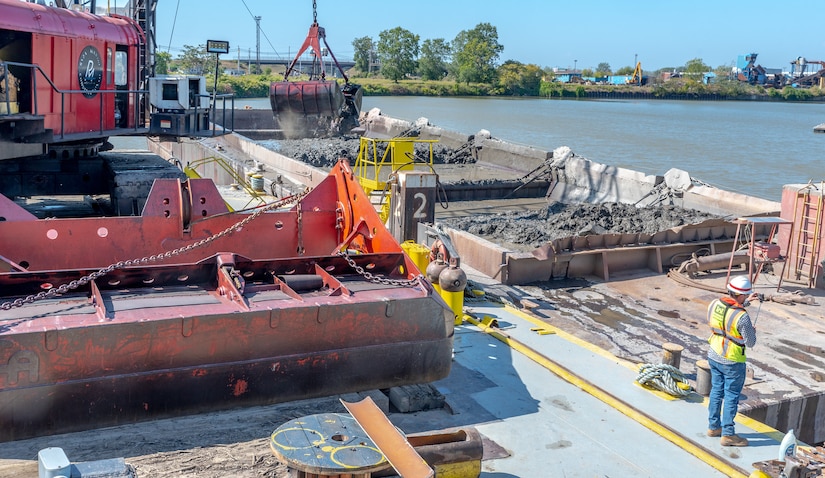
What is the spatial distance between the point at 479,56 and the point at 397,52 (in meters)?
11.7

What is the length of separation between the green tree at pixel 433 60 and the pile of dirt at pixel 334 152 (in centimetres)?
8756

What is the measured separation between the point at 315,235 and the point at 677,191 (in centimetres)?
1354

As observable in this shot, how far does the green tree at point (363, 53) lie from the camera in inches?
4938

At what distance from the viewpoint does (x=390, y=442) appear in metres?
5.25

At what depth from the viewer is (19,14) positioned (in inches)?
398

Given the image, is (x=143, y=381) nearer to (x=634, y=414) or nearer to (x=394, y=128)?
(x=634, y=414)

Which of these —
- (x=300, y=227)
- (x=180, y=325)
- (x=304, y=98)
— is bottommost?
(x=180, y=325)

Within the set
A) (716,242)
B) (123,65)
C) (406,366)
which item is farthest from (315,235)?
(716,242)

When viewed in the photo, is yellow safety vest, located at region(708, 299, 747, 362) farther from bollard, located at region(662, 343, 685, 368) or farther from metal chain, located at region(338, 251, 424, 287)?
metal chain, located at region(338, 251, 424, 287)

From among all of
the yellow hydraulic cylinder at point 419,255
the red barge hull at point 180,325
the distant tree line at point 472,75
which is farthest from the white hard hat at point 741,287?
the distant tree line at point 472,75

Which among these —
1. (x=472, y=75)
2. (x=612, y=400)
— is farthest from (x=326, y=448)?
(x=472, y=75)

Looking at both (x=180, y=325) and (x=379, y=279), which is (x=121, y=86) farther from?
(x=180, y=325)

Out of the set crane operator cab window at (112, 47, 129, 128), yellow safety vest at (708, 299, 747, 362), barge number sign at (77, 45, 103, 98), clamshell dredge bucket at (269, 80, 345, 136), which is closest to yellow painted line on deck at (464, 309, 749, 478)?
yellow safety vest at (708, 299, 747, 362)

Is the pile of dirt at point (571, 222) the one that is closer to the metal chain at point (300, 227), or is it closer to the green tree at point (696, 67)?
the metal chain at point (300, 227)
